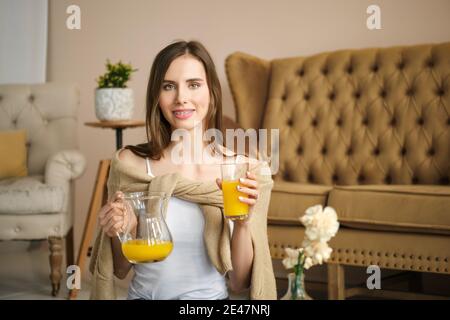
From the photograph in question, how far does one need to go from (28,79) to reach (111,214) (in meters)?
3.52

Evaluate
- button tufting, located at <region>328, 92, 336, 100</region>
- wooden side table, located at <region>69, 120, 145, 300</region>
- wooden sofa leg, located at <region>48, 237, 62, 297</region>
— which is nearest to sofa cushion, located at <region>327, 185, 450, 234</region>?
button tufting, located at <region>328, 92, 336, 100</region>

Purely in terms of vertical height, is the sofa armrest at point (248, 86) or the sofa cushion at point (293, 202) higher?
the sofa armrest at point (248, 86)

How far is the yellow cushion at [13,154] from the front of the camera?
353 cm

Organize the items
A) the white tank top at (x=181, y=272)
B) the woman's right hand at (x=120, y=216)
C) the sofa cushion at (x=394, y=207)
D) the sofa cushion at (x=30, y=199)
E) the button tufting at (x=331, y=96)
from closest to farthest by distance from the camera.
Result: the woman's right hand at (x=120, y=216), the white tank top at (x=181, y=272), the sofa cushion at (x=394, y=207), the sofa cushion at (x=30, y=199), the button tufting at (x=331, y=96)

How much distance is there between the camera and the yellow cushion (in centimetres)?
353

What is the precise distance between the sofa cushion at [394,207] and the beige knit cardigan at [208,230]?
1074 millimetres

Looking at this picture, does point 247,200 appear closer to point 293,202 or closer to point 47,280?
point 293,202

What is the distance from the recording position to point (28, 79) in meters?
4.48

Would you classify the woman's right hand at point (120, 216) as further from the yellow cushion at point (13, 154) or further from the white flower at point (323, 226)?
the yellow cushion at point (13, 154)

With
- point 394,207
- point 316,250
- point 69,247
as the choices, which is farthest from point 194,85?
point 69,247

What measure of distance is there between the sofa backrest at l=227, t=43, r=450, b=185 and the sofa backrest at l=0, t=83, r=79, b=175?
38.9 inches

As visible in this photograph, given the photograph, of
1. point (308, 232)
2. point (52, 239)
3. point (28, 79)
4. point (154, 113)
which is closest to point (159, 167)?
point (154, 113)

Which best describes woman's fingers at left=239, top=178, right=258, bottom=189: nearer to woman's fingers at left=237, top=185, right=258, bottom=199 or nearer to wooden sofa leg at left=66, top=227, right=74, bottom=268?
woman's fingers at left=237, top=185, right=258, bottom=199

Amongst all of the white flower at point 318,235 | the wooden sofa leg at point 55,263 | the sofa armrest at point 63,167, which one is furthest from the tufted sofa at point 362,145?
the white flower at point 318,235
